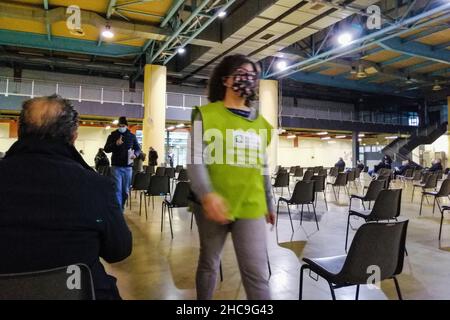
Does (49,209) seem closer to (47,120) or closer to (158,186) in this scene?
(47,120)

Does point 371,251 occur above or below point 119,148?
below

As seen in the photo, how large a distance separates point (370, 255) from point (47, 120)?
160cm

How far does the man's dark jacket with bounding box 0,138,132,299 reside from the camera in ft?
3.18

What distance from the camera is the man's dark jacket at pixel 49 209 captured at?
97cm

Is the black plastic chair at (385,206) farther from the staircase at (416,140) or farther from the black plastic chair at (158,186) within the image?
the staircase at (416,140)

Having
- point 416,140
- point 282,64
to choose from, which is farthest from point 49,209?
point 416,140

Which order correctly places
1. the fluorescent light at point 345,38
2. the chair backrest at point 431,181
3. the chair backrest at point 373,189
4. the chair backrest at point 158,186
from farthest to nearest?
→ 1. the fluorescent light at point 345,38
2. the chair backrest at point 431,181
3. the chair backrest at point 158,186
4. the chair backrest at point 373,189

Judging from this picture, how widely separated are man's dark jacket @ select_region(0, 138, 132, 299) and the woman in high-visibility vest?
41 centimetres

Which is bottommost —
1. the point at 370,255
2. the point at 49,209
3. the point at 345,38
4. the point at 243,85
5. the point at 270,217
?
the point at 370,255

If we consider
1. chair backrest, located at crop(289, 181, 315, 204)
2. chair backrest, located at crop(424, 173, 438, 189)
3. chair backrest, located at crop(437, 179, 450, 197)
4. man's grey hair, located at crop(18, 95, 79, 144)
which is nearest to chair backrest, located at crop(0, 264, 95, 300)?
man's grey hair, located at crop(18, 95, 79, 144)

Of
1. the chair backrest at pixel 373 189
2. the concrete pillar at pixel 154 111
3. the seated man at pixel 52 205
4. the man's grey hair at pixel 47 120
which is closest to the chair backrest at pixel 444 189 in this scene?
the chair backrest at pixel 373 189

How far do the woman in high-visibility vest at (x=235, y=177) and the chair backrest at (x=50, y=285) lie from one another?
0.51 meters

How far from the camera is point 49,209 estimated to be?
0.99m
